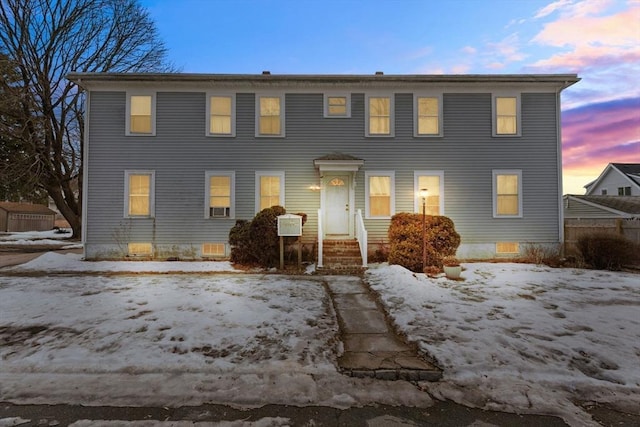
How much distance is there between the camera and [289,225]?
29.6 ft

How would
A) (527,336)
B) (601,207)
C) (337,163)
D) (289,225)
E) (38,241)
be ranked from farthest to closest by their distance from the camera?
(38,241), (601,207), (337,163), (289,225), (527,336)

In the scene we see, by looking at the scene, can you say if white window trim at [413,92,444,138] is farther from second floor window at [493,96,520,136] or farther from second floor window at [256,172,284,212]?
second floor window at [256,172,284,212]

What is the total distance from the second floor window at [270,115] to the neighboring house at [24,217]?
1490 inches

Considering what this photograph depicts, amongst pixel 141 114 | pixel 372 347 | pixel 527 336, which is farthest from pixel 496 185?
pixel 141 114

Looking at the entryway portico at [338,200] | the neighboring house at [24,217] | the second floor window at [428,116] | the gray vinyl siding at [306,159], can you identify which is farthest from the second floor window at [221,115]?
the neighboring house at [24,217]

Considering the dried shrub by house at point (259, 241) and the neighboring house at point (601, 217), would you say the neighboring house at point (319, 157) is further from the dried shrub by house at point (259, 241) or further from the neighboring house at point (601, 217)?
the dried shrub by house at point (259, 241)

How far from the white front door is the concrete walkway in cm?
440

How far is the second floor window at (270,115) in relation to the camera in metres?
11.1

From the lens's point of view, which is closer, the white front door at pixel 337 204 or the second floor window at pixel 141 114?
the second floor window at pixel 141 114

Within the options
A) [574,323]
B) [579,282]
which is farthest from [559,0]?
[574,323]

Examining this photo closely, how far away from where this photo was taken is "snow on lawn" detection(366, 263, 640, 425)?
3.18 meters

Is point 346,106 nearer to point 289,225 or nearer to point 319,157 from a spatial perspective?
point 319,157

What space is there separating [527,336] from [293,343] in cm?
329

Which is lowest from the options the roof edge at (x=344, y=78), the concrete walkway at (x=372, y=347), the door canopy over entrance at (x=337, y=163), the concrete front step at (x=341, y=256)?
the concrete walkway at (x=372, y=347)
